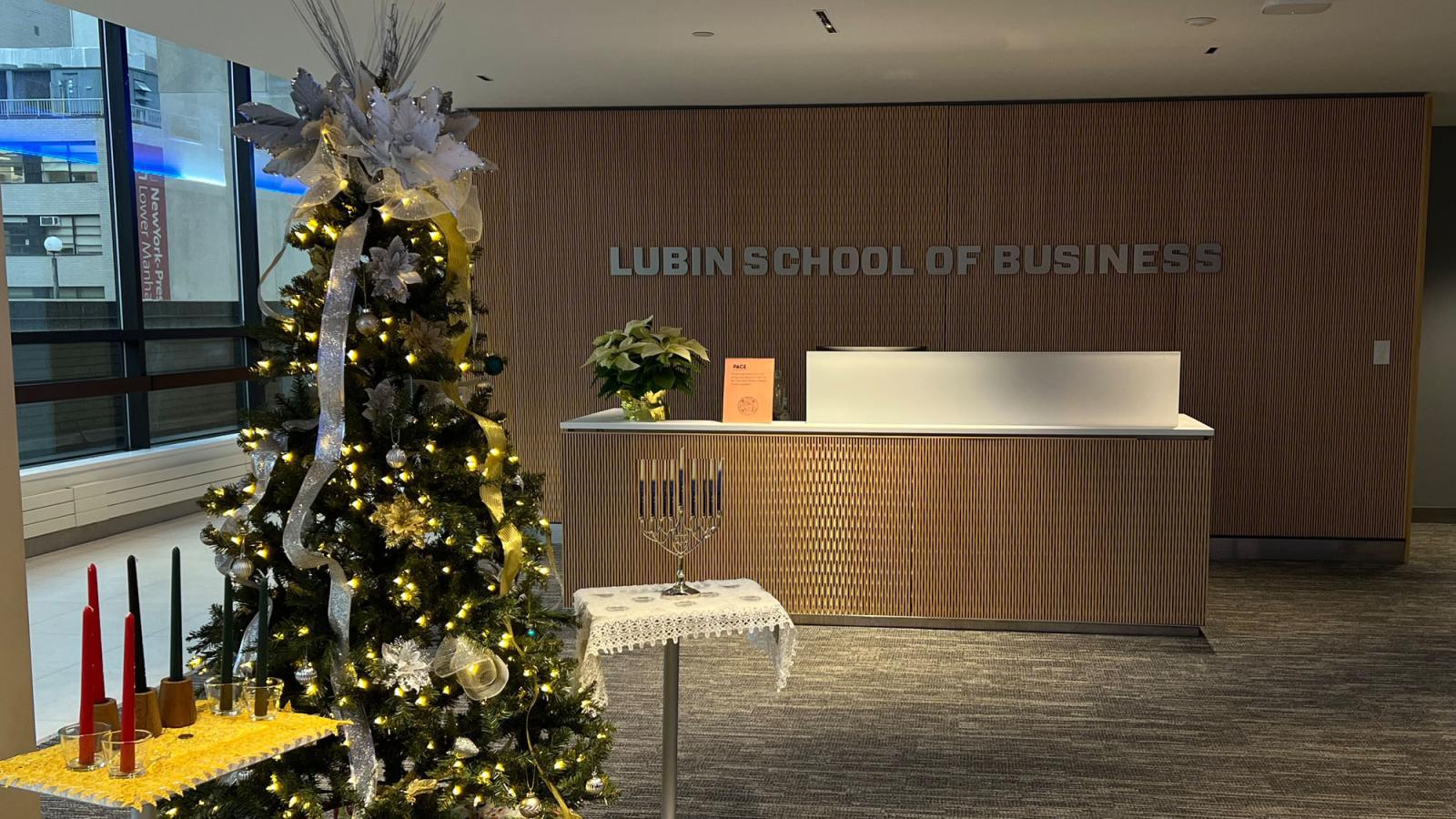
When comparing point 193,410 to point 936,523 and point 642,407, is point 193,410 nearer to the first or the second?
point 642,407

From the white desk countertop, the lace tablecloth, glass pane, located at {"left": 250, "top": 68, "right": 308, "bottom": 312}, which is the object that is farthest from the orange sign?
glass pane, located at {"left": 250, "top": 68, "right": 308, "bottom": 312}

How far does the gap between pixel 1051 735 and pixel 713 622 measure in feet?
6.17

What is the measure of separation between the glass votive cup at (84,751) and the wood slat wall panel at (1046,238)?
5.82m

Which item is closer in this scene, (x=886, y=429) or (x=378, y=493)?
(x=378, y=493)

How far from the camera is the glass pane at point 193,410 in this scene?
390 inches

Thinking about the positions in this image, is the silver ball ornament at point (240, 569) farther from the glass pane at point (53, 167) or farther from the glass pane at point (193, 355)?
the glass pane at point (193, 355)

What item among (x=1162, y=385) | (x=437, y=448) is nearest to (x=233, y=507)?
(x=437, y=448)

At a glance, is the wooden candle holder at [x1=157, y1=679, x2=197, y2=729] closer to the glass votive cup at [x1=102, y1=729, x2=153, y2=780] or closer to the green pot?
the glass votive cup at [x1=102, y1=729, x2=153, y2=780]

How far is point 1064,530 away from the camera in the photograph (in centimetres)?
583

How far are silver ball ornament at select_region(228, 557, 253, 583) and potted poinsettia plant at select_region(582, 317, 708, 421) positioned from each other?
322 cm

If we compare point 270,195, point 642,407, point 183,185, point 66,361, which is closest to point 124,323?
point 66,361

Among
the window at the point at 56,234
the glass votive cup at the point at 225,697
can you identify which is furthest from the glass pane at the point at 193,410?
the glass votive cup at the point at 225,697

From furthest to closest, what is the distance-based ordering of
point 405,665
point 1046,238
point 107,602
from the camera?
point 1046,238, point 107,602, point 405,665

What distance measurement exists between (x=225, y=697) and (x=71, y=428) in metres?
7.50
